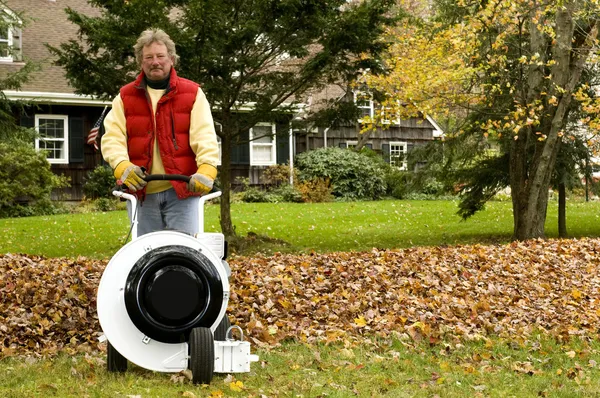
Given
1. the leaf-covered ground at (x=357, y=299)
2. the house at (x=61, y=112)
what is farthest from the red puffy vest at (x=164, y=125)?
the house at (x=61, y=112)

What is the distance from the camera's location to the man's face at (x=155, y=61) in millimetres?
5636

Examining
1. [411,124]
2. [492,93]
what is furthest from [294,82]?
[411,124]

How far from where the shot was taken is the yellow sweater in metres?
5.60

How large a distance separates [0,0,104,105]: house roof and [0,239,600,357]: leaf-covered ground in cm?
1463

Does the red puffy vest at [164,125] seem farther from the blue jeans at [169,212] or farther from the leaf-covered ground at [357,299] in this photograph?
the leaf-covered ground at [357,299]

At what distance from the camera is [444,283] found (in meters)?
9.95

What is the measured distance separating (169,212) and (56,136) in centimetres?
2237

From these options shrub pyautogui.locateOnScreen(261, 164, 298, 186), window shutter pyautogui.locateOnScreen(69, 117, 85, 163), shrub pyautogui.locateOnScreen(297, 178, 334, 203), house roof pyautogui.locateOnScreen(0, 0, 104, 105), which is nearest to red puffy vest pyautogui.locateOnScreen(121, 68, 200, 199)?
house roof pyautogui.locateOnScreen(0, 0, 104, 105)

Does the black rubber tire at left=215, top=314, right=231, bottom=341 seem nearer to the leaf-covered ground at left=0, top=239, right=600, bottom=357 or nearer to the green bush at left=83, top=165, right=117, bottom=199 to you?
the leaf-covered ground at left=0, top=239, right=600, bottom=357

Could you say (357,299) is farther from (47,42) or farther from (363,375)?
(47,42)

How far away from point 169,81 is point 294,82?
962cm

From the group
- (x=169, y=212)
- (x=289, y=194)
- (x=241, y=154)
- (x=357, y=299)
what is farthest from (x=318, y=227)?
(x=169, y=212)

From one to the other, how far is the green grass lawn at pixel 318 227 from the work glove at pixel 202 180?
31.6 feet

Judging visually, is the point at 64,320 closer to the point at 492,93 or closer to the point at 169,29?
the point at 169,29
